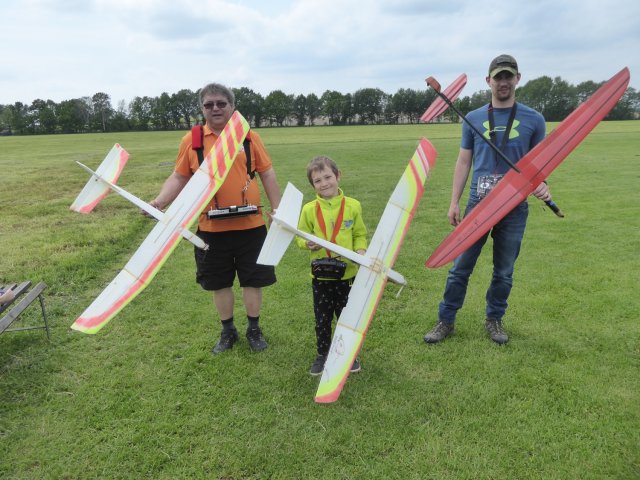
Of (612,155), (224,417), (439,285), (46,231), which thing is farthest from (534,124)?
(612,155)

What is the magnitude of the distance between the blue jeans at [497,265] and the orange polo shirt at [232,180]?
2.13 meters

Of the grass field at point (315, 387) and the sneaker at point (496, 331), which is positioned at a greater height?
the sneaker at point (496, 331)

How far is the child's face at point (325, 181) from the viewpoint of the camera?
335 cm

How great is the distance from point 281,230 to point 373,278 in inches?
31.0

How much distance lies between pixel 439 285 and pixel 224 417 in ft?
11.7

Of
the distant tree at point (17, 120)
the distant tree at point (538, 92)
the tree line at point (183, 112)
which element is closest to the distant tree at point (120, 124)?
the tree line at point (183, 112)

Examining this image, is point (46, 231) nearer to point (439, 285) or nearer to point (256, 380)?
point (256, 380)

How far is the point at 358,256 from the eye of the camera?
303cm

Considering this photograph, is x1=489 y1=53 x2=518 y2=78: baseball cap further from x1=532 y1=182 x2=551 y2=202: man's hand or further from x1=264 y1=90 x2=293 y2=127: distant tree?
x1=264 y1=90 x2=293 y2=127: distant tree

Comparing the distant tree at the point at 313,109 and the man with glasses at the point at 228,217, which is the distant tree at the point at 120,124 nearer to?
the distant tree at the point at 313,109

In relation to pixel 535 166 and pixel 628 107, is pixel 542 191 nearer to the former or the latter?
pixel 535 166

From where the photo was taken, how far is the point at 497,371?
3801mm

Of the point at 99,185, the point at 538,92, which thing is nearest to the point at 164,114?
the point at 538,92

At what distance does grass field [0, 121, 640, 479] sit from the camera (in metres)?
2.92
